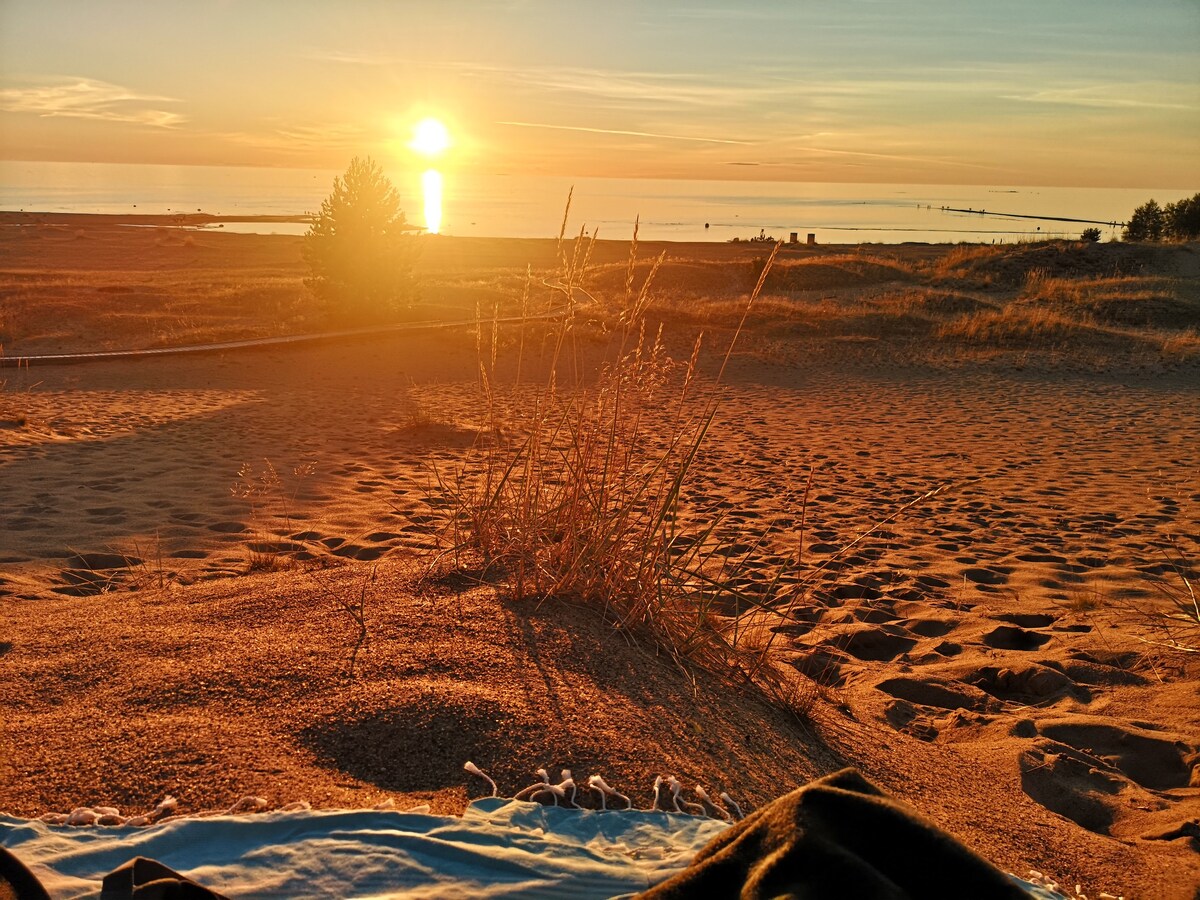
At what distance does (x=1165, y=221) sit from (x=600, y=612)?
1299 inches

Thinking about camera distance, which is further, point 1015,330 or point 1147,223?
point 1147,223

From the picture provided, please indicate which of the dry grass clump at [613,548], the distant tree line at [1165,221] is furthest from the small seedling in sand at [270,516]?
the distant tree line at [1165,221]

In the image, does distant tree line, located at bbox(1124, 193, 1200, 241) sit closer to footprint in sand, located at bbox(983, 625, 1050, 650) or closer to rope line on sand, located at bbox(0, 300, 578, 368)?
rope line on sand, located at bbox(0, 300, 578, 368)

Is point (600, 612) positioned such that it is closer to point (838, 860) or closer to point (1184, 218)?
point (838, 860)

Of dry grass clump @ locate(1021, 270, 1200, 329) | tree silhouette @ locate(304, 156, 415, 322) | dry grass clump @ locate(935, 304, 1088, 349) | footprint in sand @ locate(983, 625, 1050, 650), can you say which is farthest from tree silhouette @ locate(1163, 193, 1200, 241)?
footprint in sand @ locate(983, 625, 1050, 650)

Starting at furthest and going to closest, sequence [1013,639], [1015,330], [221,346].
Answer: [1015,330], [221,346], [1013,639]

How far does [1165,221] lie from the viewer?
29984mm

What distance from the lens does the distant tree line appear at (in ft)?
94.6

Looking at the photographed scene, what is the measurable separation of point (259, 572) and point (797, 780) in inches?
115

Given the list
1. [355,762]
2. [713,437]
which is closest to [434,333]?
[713,437]

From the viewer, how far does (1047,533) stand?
230 inches

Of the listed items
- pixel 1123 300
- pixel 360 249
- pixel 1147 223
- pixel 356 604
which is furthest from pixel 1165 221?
pixel 356 604

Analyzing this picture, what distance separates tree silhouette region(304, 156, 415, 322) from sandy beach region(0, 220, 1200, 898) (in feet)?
12.2

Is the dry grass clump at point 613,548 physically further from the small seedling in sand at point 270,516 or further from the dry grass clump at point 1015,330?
the dry grass clump at point 1015,330
